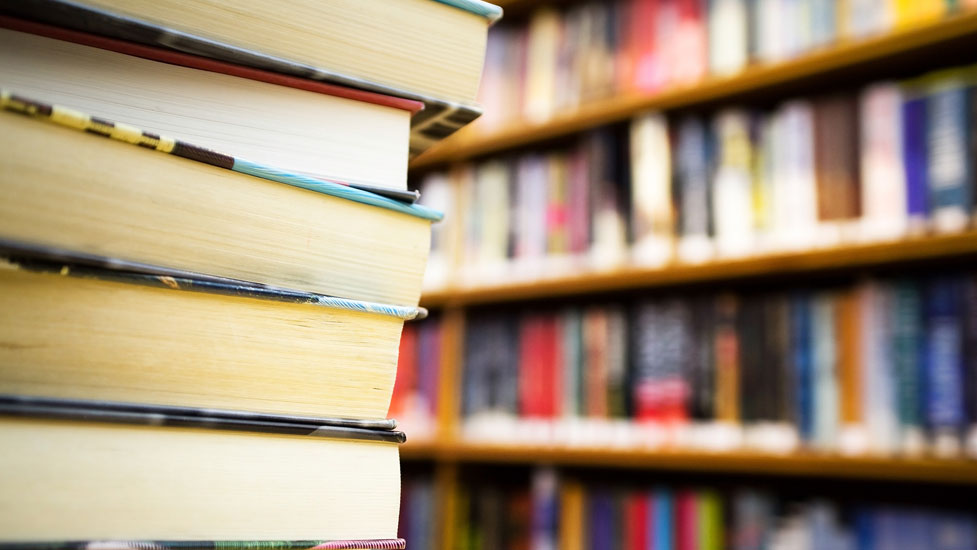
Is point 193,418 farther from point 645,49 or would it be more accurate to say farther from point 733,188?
point 645,49

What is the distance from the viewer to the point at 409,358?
194 centimetres

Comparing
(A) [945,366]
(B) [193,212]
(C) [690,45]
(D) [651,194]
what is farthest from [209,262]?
(C) [690,45]

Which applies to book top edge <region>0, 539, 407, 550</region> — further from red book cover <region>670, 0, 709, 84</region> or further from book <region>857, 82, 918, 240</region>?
red book cover <region>670, 0, 709, 84</region>

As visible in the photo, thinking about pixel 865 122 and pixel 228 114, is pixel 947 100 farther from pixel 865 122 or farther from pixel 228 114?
pixel 228 114

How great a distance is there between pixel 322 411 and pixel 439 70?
0.64 ft

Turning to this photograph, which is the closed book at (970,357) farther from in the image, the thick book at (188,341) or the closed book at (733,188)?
the thick book at (188,341)

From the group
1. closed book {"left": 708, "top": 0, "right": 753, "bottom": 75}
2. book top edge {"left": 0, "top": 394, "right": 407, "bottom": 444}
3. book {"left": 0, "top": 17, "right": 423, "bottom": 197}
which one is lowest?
book top edge {"left": 0, "top": 394, "right": 407, "bottom": 444}

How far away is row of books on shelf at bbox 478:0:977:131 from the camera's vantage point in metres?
1.37

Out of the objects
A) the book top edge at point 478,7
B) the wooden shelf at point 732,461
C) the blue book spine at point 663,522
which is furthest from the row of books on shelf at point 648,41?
the book top edge at point 478,7

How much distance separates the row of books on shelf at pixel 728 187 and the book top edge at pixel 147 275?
3.56 feet

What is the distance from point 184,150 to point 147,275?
0.06 m

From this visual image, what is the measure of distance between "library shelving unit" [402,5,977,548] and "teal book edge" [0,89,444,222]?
40.8 inches

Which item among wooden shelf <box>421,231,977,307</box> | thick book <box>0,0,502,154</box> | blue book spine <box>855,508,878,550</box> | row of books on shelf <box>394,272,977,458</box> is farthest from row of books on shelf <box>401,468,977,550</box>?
thick book <box>0,0,502,154</box>

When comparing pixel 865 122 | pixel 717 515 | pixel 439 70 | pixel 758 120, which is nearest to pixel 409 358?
pixel 717 515
